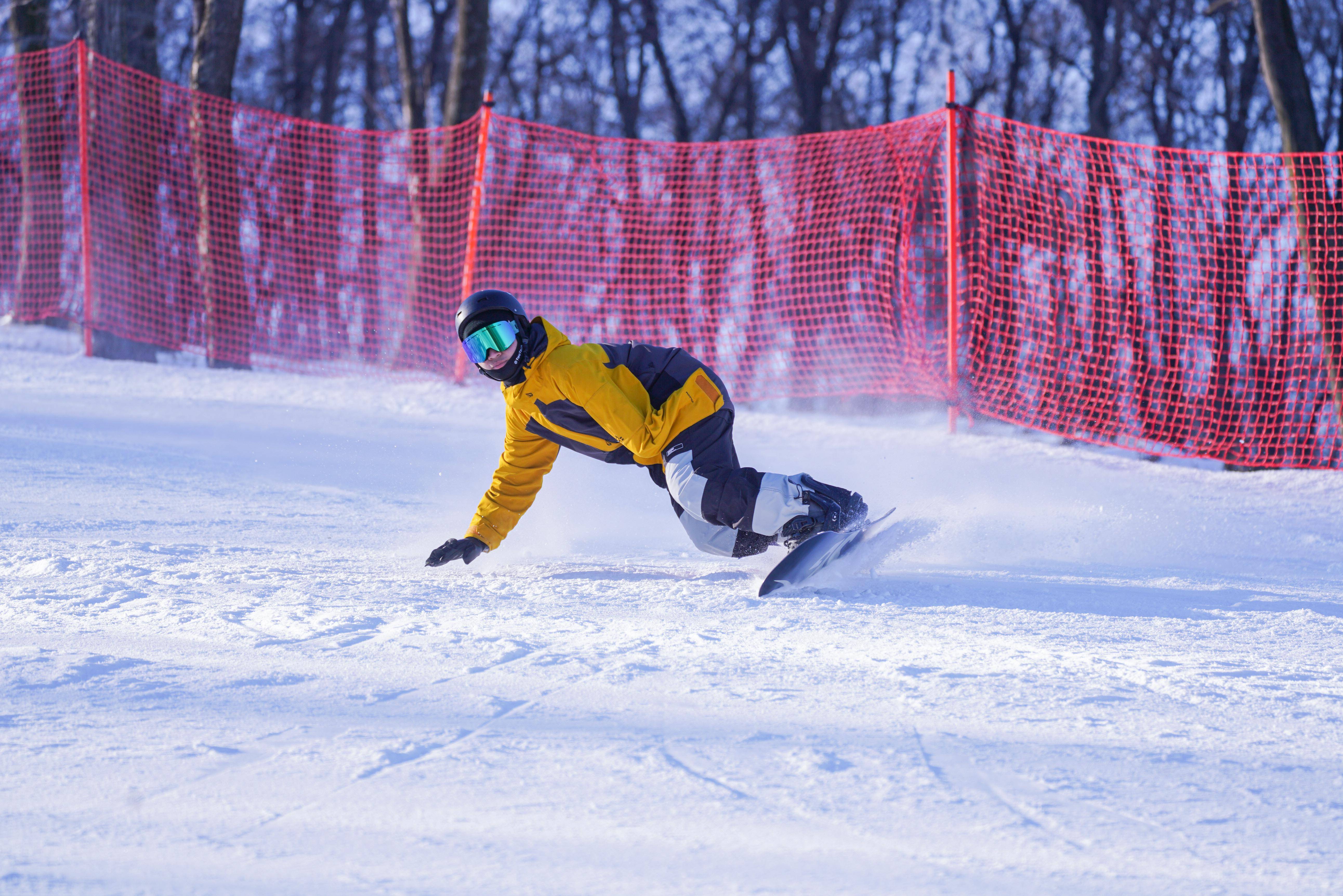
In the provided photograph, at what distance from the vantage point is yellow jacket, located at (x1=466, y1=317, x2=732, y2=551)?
369 cm

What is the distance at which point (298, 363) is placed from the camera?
10.8 metres

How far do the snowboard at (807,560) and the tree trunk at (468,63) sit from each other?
955 cm

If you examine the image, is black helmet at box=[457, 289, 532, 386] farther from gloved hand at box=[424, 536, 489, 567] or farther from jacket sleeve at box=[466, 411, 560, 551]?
gloved hand at box=[424, 536, 489, 567]

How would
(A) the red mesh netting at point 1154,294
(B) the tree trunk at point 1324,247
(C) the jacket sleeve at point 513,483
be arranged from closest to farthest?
(C) the jacket sleeve at point 513,483
(B) the tree trunk at point 1324,247
(A) the red mesh netting at point 1154,294

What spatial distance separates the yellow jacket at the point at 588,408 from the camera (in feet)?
12.1

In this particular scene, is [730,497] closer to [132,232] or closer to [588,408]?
[588,408]

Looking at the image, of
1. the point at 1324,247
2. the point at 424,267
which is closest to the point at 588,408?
the point at 1324,247

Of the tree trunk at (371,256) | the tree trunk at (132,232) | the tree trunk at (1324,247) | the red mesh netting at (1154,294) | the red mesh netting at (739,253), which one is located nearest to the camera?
the tree trunk at (1324,247)

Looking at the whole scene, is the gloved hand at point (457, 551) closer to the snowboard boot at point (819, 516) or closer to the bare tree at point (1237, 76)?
the snowboard boot at point (819, 516)

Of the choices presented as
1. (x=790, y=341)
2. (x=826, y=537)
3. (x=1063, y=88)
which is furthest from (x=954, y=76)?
(x=1063, y=88)

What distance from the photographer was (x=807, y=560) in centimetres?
362

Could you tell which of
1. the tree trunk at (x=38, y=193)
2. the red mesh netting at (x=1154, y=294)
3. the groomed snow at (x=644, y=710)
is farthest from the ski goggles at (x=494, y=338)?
the tree trunk at (x=38, y=193)

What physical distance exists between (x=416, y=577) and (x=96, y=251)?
7042 mm

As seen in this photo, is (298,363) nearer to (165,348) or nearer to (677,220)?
(165,348)
